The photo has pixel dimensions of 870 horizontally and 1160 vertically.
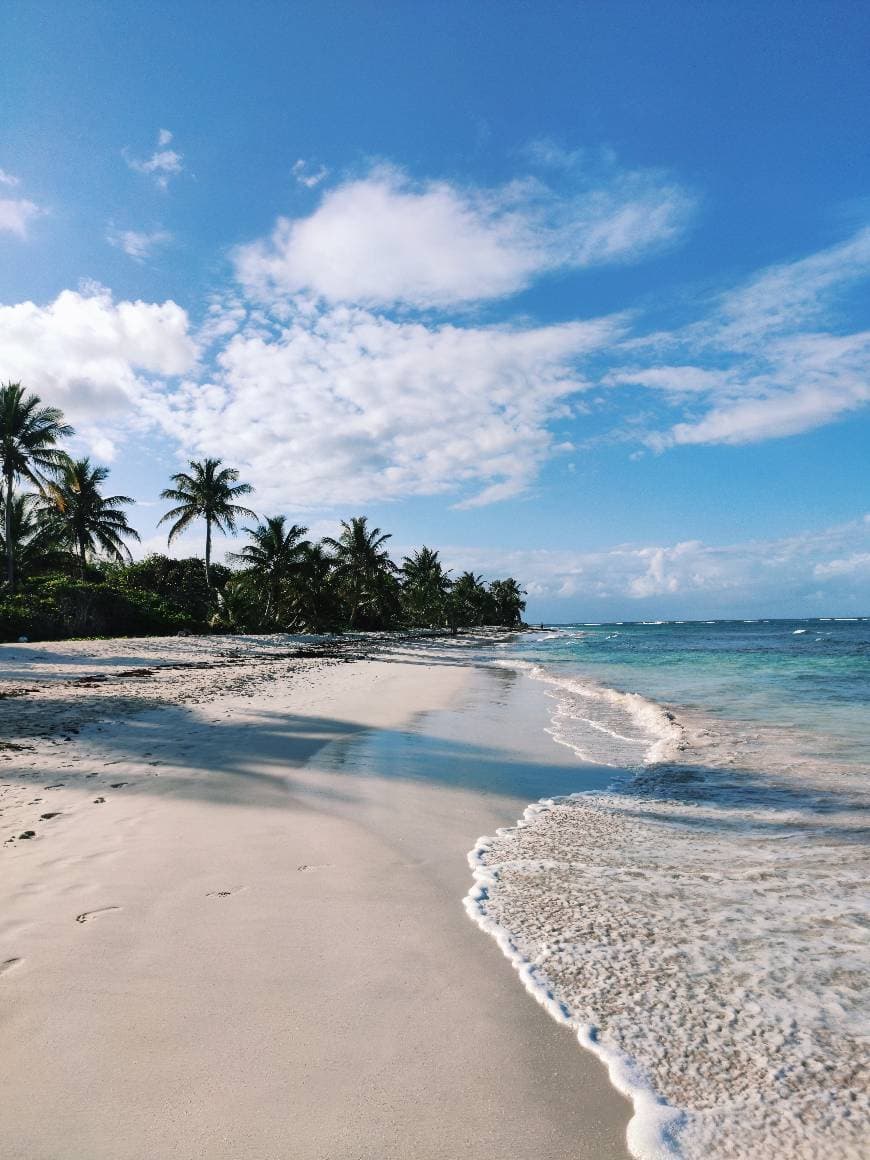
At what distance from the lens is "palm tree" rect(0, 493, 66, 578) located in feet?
120

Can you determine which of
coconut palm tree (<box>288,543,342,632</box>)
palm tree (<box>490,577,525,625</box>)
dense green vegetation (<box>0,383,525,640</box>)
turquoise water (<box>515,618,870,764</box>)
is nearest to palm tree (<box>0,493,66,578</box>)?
dense green vegetation (<box>0,383,525,640</box>)

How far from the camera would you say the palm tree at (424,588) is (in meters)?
68.7

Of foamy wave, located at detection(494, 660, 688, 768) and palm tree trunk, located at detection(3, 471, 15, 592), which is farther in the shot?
palm tree trunk, located at detection(3, 471, 15, 592)

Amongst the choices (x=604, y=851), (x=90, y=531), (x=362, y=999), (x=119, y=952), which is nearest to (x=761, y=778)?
(x=604, y=851)

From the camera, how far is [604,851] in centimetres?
503

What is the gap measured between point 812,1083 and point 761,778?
6.18m

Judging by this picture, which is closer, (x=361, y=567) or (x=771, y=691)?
(x=771, y=691)

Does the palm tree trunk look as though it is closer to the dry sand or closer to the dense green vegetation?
the dense green vegetation

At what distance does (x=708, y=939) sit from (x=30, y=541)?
145ft

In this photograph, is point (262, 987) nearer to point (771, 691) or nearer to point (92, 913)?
point (92, 913)

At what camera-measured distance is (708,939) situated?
3.57 m

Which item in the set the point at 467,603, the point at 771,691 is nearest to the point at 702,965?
the point at 771,691

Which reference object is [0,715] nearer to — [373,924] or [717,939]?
[373,924]

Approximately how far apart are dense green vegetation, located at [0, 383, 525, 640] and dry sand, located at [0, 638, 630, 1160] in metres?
24.4
